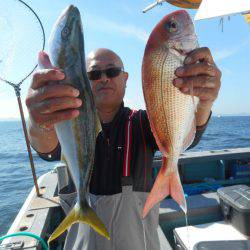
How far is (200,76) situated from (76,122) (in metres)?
0.77

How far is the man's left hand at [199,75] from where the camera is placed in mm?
1614

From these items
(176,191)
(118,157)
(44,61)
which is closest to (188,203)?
(118,157)

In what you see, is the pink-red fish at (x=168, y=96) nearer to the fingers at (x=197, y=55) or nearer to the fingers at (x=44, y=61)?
the fingers at (x=197, y=55)

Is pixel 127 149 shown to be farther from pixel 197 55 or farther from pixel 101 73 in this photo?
pixel 197 55

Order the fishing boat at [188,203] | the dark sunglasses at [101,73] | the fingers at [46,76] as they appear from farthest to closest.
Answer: the fishing boat at [188,203] → the dark sunglasses at [101,73] → the fingers at [46,76]

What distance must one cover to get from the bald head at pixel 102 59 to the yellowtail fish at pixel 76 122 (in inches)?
44.4

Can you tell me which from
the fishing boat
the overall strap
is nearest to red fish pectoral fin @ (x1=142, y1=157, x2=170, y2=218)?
the overall strap

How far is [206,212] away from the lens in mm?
4918

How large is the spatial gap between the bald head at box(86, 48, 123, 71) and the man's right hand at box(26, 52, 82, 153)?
3.65 ft

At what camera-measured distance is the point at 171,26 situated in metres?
1.60

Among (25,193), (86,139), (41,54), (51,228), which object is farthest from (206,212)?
(25,193)

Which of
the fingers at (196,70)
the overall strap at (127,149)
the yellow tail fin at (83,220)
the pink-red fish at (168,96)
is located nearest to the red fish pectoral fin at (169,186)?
the pink-red fish at (168,96)

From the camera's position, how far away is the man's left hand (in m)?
1.61

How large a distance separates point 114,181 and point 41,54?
151cm
